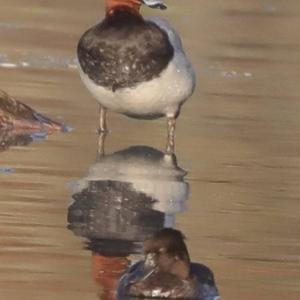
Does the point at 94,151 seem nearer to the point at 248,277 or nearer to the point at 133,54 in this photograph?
the point at 133,54

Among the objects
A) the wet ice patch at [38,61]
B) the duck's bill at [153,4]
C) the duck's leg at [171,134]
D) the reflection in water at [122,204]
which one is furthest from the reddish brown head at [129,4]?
the wet ice patch at [38,61]

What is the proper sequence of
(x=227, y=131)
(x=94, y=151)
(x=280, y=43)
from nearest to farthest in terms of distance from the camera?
(x=94, y=151) < (x=227, y=131) < (x=280, y=43)

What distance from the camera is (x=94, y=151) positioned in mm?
10648

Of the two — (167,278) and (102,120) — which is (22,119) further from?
(167,278)

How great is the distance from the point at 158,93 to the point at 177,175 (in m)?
1.28

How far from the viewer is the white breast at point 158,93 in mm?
11062

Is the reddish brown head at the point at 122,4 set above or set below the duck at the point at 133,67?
above

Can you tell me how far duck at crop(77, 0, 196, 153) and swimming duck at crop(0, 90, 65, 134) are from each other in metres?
0.35

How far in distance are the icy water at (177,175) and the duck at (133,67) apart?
0.23 meters

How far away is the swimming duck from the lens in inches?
445

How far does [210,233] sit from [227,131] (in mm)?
2936

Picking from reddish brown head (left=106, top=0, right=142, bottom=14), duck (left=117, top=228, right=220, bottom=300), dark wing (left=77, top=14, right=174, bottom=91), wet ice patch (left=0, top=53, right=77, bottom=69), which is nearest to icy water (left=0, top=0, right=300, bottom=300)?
wet ice patch (left=0, top=53, right=77, bottom=69)

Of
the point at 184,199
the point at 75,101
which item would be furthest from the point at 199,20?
the point at 184,199

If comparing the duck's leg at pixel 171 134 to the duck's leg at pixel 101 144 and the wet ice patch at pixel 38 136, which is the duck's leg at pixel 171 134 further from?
the wet ice patch at pixel 38 136
